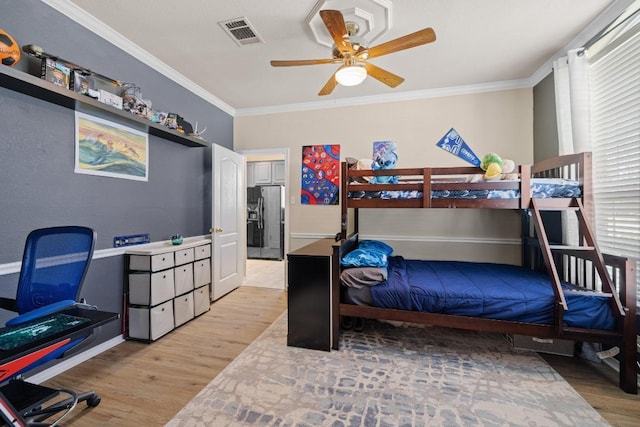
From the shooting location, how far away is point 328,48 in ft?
7.98

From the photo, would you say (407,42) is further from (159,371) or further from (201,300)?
(201,300)

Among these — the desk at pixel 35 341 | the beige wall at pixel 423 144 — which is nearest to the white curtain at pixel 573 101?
the beige wall at pixel 423 144

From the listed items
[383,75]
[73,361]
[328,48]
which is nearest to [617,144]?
[383,75]

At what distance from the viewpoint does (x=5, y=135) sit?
5.44 feet

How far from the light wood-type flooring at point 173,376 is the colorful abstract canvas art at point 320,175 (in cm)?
176

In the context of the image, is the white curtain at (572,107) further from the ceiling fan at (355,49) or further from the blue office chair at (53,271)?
the blue office chair at (53,271)

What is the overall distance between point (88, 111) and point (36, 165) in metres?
0.56

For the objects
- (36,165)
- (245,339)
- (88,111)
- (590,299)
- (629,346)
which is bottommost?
(245,339)

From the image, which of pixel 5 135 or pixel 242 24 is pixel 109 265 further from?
pixel 242 24

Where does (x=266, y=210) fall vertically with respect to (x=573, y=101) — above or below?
below

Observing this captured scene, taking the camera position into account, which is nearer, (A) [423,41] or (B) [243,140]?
(A) [423,41]

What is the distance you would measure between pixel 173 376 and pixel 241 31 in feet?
8.98

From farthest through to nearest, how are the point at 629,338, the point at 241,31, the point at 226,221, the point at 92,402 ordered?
the point at 226,221 < the point at 241,31 < the point at 629,338 < the point at 92,402

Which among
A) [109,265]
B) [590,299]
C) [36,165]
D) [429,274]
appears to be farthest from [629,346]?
[36,165]
